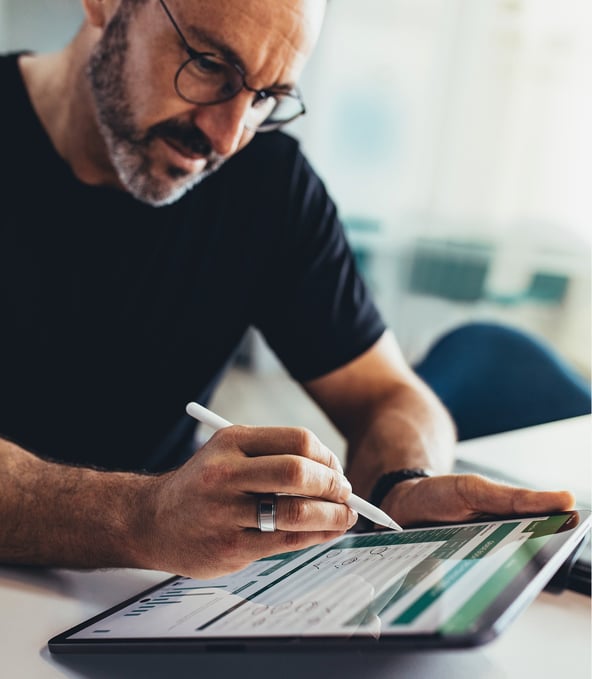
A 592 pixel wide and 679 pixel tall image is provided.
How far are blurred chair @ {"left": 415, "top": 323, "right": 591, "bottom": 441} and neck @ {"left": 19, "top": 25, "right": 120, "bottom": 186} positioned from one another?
0.89m

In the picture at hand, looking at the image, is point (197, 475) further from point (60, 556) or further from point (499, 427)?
point (499, 427)

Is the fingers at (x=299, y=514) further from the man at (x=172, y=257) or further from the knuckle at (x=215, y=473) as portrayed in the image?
the man at (x=172, y=257)

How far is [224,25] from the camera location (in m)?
1.07

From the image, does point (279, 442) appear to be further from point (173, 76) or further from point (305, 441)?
point (173, 76)

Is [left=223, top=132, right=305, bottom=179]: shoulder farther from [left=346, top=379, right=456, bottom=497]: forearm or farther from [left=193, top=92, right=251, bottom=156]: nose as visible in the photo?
[left=346, top=379, right=456, bottom=497]: forearm

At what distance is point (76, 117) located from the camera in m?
1.30

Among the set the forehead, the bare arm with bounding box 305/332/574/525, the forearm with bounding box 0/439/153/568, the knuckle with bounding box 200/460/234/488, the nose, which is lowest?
the forearm with bounding box 0/439/153/568

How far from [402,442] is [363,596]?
1.92 ft

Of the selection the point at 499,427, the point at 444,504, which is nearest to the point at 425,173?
the point at 499,427

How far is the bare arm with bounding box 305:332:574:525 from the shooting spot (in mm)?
811

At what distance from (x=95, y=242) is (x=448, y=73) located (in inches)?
142

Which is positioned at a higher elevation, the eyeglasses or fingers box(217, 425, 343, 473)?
the eyeglasses

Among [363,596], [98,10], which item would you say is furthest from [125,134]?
[363,596]

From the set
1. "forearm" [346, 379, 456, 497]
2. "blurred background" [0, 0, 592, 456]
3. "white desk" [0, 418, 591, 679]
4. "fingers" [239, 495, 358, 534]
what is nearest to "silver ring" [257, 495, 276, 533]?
"fingers" [239, 495, 358, 534]
